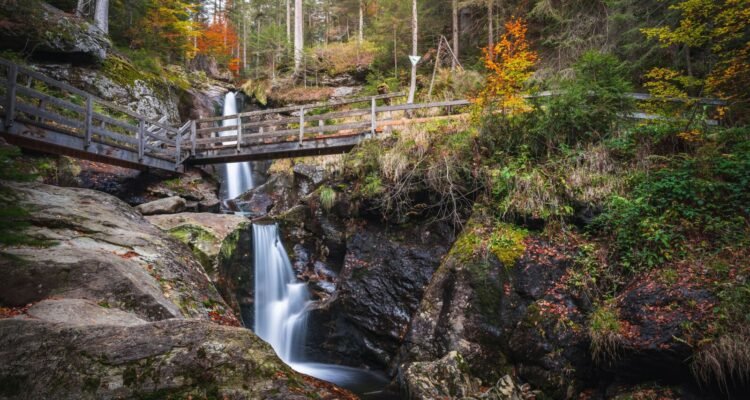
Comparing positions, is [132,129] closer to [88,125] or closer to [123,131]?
[88,125]

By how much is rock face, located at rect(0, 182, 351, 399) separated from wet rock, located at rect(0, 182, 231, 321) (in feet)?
0.05

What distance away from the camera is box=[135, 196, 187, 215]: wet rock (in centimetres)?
1020

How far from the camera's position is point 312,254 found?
10.1 metres

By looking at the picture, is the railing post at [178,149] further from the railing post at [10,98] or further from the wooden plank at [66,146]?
the railing post at [10,98]

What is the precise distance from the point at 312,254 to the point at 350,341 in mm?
2769

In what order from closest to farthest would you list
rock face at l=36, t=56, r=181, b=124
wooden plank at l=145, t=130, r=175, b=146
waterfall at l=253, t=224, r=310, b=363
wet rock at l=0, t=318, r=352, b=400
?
1. wet rock at l=0, t=318, r=352, b=400
2. waterfall at l=253, t=224, r=310, b=363
3. wooden plank at l=145, t=130, r=175, b=146
4. rock face at l=36, t=56, r=181, b=124

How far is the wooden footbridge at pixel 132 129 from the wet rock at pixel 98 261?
321 cm

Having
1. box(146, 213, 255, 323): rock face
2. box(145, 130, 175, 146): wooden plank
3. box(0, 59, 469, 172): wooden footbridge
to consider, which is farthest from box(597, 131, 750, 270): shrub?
box(145, 130, 175, 146): wooden plank

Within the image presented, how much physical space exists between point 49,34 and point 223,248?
426 inches

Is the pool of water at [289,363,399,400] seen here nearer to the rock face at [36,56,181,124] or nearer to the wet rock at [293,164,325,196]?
the wet rock at [293,164,325,196]

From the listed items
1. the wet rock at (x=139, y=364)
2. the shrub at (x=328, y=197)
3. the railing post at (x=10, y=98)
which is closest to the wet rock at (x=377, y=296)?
the shrub at (x=328, y=197)

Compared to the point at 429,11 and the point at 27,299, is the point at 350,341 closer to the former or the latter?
the point at 27,299

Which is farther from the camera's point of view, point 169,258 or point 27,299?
point 169,258

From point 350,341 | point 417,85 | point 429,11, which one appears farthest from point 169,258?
point 429,11
